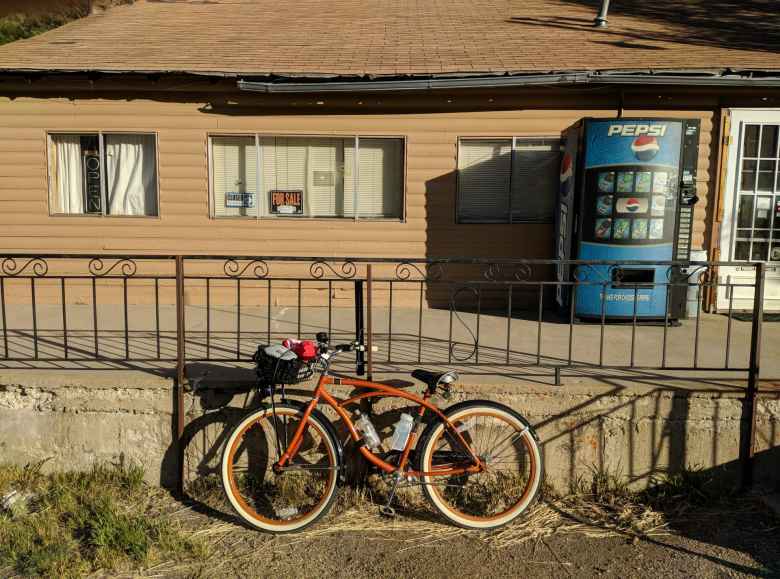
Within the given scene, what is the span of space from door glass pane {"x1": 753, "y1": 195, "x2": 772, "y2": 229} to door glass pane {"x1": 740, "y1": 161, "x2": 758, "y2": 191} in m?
0.18

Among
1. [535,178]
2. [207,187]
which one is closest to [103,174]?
[207,187]

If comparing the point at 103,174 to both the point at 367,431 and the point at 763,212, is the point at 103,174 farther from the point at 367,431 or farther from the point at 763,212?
the point at 763,212

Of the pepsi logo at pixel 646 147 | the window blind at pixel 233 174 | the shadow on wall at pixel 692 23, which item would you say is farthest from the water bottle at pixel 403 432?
the shadow on wall at pixel 692 23

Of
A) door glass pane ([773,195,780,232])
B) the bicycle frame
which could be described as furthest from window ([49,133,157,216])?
door glass pane ([773,195,780,232])

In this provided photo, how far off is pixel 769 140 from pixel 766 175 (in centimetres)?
41

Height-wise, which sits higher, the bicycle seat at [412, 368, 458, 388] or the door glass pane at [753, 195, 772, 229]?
the door glass pane at [753, 195, 772, 229]

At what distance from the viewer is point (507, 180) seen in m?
8.86

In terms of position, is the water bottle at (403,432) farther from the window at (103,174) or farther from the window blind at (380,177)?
the window at (103,174)

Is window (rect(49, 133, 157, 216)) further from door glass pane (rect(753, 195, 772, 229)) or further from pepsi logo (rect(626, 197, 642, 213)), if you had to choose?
door glass pane (rect(753, 195, 772, 229))

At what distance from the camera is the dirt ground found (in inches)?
163

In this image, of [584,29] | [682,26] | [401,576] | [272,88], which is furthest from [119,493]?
[682,26]

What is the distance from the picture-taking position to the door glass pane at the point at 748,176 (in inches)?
332

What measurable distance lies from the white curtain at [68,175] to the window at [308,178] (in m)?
1.77

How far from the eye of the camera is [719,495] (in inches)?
194
